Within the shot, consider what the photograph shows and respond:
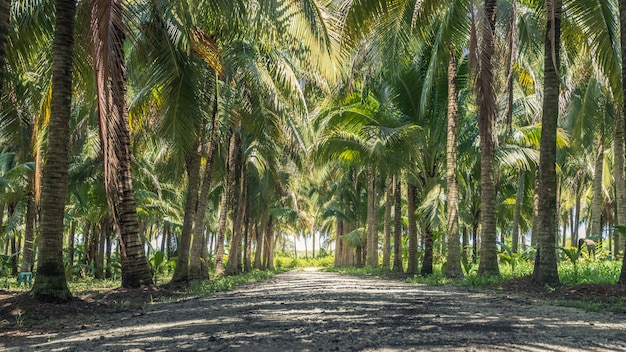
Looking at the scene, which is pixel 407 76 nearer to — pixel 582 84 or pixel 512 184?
pixel 582 84

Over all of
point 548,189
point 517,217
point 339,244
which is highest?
point 548,189

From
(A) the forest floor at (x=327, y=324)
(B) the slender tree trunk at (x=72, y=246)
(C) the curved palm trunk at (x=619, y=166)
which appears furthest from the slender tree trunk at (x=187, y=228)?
(C) the curved palm trunk at (x=619, y=166)

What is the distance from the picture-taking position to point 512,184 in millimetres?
30641

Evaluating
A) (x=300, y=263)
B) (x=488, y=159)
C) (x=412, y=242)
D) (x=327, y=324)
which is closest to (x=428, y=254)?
(x=412, y=242)

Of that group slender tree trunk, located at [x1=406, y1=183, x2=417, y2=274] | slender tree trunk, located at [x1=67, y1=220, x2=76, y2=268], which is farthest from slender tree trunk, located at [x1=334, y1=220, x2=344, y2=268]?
slender tree trunk, located at [x1=406, y1=183, x2=417, y2=274]

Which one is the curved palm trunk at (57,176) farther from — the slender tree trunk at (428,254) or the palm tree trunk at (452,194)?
the slender tree trunk at (428,254)

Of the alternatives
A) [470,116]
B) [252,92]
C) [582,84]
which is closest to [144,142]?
[252,92]

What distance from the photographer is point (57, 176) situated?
8.09 metres

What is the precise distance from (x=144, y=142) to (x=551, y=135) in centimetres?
1376

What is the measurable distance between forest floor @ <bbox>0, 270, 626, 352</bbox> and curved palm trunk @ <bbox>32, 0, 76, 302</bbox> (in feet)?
1.36

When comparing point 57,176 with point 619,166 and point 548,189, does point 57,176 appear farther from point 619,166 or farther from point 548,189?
point 619,166

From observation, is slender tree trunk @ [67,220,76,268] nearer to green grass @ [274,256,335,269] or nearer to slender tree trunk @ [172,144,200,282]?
slender tree trunk @ [172,144,200,282]

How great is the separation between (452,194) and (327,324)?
9.59 metres

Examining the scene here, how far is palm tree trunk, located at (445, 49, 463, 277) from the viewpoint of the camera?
14.1 m
